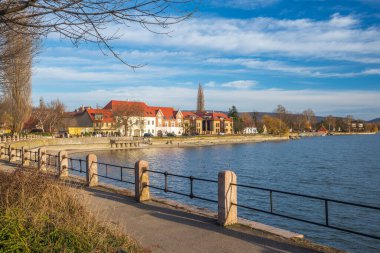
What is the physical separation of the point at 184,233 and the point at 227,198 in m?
1.32

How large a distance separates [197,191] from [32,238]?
2047 cm

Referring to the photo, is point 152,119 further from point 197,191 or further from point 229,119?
point 197,191

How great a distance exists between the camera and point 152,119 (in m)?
118

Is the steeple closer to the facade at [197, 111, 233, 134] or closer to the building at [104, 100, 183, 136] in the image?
the facade at [197, 111, 233, 134]

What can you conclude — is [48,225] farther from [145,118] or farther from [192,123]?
[192,123]

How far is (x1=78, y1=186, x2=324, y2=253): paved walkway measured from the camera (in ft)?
24.1

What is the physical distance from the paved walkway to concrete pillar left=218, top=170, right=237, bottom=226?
281 millimetres

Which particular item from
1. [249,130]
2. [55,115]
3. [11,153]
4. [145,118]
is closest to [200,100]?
[249,130]

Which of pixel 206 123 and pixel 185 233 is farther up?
pixel 206 123

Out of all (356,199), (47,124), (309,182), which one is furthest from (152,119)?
(356,199)

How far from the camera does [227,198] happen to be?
8.88 metres

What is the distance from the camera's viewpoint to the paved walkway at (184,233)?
734 cm

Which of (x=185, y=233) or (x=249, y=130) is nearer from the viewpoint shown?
(x=185, y=233)

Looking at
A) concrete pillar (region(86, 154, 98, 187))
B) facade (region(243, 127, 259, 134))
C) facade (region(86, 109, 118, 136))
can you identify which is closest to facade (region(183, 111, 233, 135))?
facade (region(243, 127, 259, 134))
